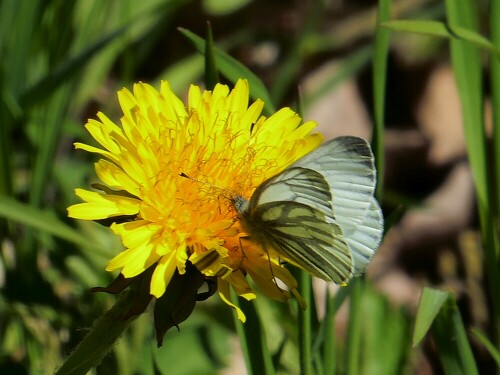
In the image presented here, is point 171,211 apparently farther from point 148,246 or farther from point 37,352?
point 37,352

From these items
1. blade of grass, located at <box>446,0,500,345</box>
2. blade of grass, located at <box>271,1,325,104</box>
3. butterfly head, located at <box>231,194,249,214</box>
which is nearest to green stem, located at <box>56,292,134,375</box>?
butterfly head, located at <box>231,194,249,214</box>

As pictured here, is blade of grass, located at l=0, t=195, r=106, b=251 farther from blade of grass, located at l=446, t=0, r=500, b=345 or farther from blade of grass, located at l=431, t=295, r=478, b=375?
blade of grass, located at l=446, t=0, r=500, b=345

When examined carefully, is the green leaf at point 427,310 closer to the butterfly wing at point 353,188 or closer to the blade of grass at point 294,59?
the butterfly wing at point 353,188

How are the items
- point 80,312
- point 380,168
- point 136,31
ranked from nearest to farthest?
point 380,168 → point 80,312 → point 136,31

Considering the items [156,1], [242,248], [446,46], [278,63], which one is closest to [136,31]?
[156,1]

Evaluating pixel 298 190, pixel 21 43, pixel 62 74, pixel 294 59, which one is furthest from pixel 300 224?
pixel 294 59

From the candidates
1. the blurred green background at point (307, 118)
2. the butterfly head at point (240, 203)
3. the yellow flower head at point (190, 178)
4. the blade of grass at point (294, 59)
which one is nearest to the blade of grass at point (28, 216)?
the blurred green background at point (307, 118)

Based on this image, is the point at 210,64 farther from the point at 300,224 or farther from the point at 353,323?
the point at 353,323
